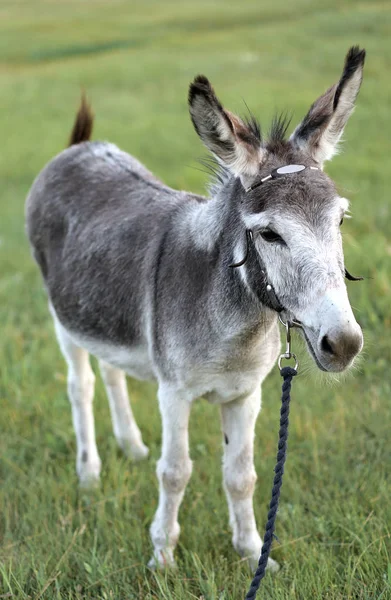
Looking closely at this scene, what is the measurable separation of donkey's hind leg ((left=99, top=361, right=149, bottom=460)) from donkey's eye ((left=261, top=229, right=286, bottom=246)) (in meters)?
2.20

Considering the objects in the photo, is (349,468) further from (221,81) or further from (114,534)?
(221,81)

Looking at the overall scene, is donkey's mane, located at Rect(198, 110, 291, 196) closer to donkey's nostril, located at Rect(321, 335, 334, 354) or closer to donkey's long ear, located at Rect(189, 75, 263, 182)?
donkey's long ear, located at Rect(189, 75, 263, 182)

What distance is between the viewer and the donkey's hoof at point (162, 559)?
3.16 m

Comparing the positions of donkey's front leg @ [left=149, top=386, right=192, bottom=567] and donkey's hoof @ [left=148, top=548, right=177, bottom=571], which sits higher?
donkey's front leg @ [left=149, top=386, right=192, bottom=567]

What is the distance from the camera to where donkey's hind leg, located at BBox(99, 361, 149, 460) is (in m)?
4.31

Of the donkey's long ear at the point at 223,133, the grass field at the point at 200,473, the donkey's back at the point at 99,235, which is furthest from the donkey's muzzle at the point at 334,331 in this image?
the donkey's back at the point at 99,235

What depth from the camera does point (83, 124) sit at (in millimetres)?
4688

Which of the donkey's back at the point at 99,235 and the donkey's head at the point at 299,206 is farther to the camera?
the donkey's back at the point at 99,235

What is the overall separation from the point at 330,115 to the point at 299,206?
1.68 feet

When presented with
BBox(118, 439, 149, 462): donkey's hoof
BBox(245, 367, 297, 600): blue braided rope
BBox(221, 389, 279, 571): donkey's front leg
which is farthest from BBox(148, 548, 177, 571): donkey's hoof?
BBox(118, 439, 149, 462): donkey's hoof

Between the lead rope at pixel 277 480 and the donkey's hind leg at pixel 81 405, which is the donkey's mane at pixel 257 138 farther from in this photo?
the donkey's hind leg at pixel 81 405

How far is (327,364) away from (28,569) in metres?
1.81

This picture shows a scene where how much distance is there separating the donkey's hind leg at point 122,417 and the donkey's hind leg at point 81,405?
0.43ft

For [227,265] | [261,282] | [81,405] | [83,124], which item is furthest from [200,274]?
[83,124]
